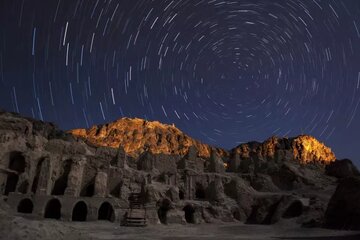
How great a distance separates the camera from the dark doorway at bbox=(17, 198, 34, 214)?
1689 inches

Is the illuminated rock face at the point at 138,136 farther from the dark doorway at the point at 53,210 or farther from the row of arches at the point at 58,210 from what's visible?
the dark doorway at the point at 53,210

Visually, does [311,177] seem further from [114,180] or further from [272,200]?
[114,180]

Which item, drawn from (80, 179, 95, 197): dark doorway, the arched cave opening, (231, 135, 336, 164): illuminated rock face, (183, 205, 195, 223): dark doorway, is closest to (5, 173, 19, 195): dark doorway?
(80, 179, 95, 197): dark doorway

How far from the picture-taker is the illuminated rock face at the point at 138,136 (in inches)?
5016

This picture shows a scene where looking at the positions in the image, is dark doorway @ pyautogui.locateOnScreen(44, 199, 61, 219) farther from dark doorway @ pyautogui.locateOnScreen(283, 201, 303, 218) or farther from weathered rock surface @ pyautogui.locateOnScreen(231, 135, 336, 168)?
weathered rock surface @ pyautogui.locateOnScreen(231, 135, 336, 168)

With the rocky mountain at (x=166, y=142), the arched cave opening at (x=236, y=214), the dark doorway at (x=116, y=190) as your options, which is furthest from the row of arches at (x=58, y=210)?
the rocky mountain at (x=166, y=142)

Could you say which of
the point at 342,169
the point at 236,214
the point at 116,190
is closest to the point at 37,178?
the point at 116,190

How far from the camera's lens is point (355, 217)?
108 ft

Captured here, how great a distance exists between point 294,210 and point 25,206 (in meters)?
40.4

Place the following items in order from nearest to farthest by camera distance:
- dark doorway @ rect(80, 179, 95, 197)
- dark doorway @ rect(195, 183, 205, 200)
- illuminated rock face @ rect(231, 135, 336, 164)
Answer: dark doorway @ rect(80, 179, 95, 197)
dark doorway @ rect(195, 183, 205, 200)
illuminated rock face @ rect(231, 135, 336, 164)

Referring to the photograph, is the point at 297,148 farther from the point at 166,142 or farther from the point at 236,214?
the point at 236,214

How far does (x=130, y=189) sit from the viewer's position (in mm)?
53031

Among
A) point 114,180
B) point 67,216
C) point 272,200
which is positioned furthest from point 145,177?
point 272,200

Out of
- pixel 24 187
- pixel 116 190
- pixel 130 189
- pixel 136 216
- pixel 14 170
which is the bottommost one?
pixel 136 216
